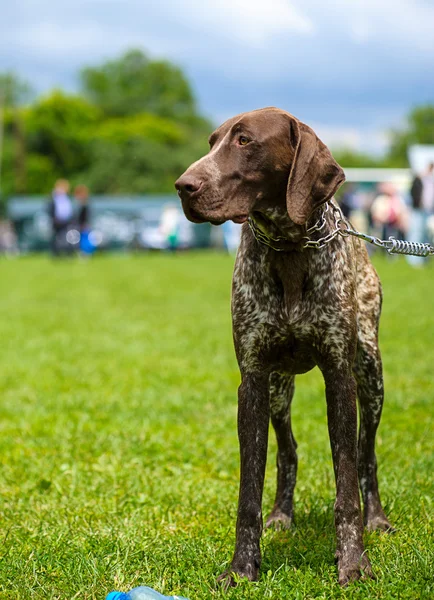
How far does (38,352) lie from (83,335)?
56.3 inches

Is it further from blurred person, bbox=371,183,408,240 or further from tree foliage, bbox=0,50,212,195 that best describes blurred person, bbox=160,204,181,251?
tree foliage, bbox=0,50,212,195

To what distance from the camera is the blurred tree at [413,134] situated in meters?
107

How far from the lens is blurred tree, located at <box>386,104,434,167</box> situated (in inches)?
4203

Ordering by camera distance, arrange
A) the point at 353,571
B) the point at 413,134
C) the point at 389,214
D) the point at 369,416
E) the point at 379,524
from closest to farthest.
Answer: the point at 353,571 < the point at 379,524 < the point at 369,416 < the point at 389,214 < the point at 413,134

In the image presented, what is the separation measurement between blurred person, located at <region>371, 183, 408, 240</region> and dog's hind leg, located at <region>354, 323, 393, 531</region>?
21.9m

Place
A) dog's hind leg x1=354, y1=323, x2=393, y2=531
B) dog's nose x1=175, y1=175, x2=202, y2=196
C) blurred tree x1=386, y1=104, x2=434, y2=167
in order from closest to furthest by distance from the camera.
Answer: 1. dog's nose x1=175, y1=175, x2=202, y2=196
2. dog's hind leg x1=354, y1=323, x2=393, y2=531
3. blurred tree x1=386, y1=104, x2=434, y2=167

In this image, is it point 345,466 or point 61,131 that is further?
point 61,131

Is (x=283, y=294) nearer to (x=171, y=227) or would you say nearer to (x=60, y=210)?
(x=60, y=210)

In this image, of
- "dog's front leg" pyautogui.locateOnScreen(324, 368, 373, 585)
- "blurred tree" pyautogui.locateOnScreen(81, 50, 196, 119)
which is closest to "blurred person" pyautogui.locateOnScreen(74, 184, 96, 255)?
"dog's front leg" pyautogui.locateOnScreen(324, 368, 373, 585)

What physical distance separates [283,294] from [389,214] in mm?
22796

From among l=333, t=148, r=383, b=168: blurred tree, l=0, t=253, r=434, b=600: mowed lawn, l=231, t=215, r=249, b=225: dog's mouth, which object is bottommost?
l=333, t=148, r=383, b=168: blurred tree

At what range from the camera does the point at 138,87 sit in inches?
3846

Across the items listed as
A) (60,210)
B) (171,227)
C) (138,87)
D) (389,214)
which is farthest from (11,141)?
(389,214)

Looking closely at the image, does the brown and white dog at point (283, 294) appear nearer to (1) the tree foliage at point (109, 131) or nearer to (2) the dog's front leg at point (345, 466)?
(2) the dog's front leg at point (345, 466)
